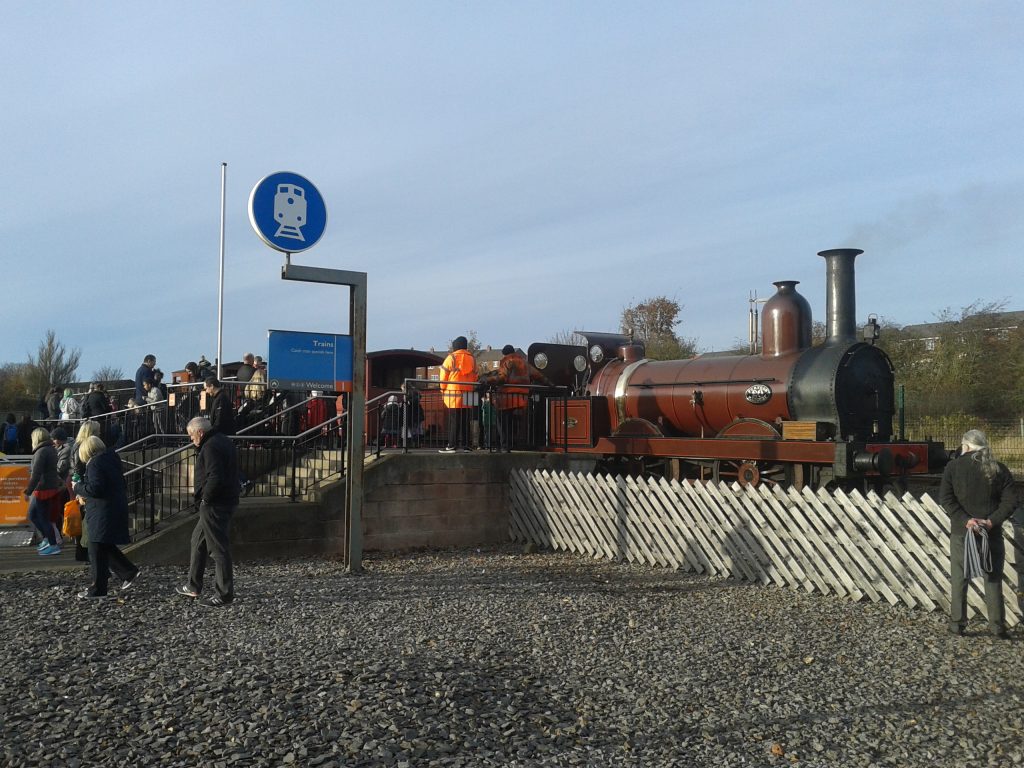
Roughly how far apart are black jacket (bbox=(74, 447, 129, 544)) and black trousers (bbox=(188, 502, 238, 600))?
2.48 feet

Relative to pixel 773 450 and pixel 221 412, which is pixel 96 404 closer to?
pixel 221 412

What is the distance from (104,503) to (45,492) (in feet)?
11.1

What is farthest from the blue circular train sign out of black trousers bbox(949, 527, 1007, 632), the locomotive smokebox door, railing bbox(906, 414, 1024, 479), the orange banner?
railing bbox(906, 414, 1024, 479)

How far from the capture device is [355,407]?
9.47 metres

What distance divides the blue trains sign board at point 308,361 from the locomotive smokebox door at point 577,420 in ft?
16.6

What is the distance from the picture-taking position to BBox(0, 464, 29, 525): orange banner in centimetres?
1266

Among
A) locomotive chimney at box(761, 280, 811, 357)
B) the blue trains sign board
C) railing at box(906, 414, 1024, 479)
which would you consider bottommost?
railing at box(906, 414, 1024, 479)

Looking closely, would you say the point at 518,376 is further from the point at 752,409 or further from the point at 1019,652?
the point at 1019,652

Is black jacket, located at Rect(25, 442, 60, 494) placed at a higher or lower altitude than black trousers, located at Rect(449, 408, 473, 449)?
lower

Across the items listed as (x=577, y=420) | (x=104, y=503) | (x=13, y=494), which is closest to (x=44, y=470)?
(x=13, y=494)

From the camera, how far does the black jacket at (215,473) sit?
7.87 metres

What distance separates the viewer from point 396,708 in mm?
4723

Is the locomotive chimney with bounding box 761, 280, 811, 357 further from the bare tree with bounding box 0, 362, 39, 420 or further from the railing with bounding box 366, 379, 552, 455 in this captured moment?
the bare tree with bounding box 0, 362, 39, 420

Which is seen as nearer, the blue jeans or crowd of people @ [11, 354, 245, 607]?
crowd of people @ [11, 354, 245, 607]
